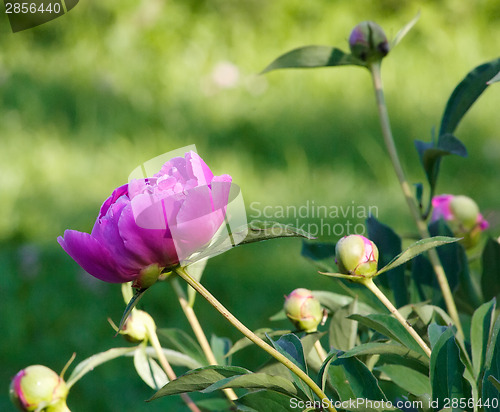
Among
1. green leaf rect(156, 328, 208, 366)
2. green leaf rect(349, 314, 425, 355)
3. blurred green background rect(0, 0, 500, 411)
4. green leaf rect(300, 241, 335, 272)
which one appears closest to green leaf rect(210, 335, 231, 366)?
green leaf rect(156, 328, 208, 366)

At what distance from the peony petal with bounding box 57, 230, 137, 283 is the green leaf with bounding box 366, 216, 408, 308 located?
284 mm

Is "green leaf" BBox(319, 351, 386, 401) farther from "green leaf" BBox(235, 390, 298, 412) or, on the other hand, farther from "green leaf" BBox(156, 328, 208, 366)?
"green leaf" BBox(156, 328, 208, 366)

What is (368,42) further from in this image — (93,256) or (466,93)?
(93,256)

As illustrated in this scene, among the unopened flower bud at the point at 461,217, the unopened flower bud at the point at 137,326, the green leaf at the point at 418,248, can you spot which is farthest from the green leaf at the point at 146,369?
the unopened flower bud at the point at 461,217

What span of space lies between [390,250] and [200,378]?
0.93 feet

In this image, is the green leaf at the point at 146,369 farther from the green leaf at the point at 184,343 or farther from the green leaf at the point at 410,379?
the green leaf at the point at 410,379

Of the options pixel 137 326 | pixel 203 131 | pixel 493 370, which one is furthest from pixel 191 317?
pixel 203 131

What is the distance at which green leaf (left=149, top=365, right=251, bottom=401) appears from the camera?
0.41 m

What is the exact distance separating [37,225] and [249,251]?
54cm

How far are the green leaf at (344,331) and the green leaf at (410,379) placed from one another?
2.5 inches

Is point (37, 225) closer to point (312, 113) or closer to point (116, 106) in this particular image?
point (116, 106)

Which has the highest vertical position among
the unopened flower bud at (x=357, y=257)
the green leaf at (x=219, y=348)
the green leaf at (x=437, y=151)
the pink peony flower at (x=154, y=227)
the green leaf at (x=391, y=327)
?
the pink peony flower at (x=154, y=227)

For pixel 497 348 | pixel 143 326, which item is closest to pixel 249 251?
pixel 143 326

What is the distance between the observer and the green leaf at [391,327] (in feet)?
1.47
